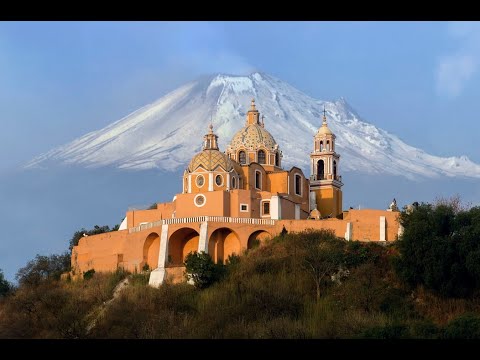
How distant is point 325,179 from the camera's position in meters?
44.1

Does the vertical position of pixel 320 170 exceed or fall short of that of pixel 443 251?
it exceeds it

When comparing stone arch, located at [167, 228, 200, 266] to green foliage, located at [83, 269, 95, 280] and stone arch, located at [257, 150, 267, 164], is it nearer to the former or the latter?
green foliage, located at [83, 269, 95, 280]

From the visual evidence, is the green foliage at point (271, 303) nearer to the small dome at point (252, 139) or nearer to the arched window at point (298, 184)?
the arched window at point (298, 184)

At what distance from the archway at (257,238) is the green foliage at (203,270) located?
235cm

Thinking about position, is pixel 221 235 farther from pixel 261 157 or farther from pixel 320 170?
pixel 320 170

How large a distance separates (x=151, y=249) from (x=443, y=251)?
37.1ft

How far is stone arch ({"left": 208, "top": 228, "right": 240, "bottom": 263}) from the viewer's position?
3739 centimetres

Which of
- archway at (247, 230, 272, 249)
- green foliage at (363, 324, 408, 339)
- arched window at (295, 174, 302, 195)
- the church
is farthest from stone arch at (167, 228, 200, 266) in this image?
green foliage at (363, 324, 408, 339)

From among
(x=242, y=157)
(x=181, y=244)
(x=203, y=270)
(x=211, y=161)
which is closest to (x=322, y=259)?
(x=203, y=270)

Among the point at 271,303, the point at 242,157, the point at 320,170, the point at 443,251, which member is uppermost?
the point at 242,157

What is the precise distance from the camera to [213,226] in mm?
37125
